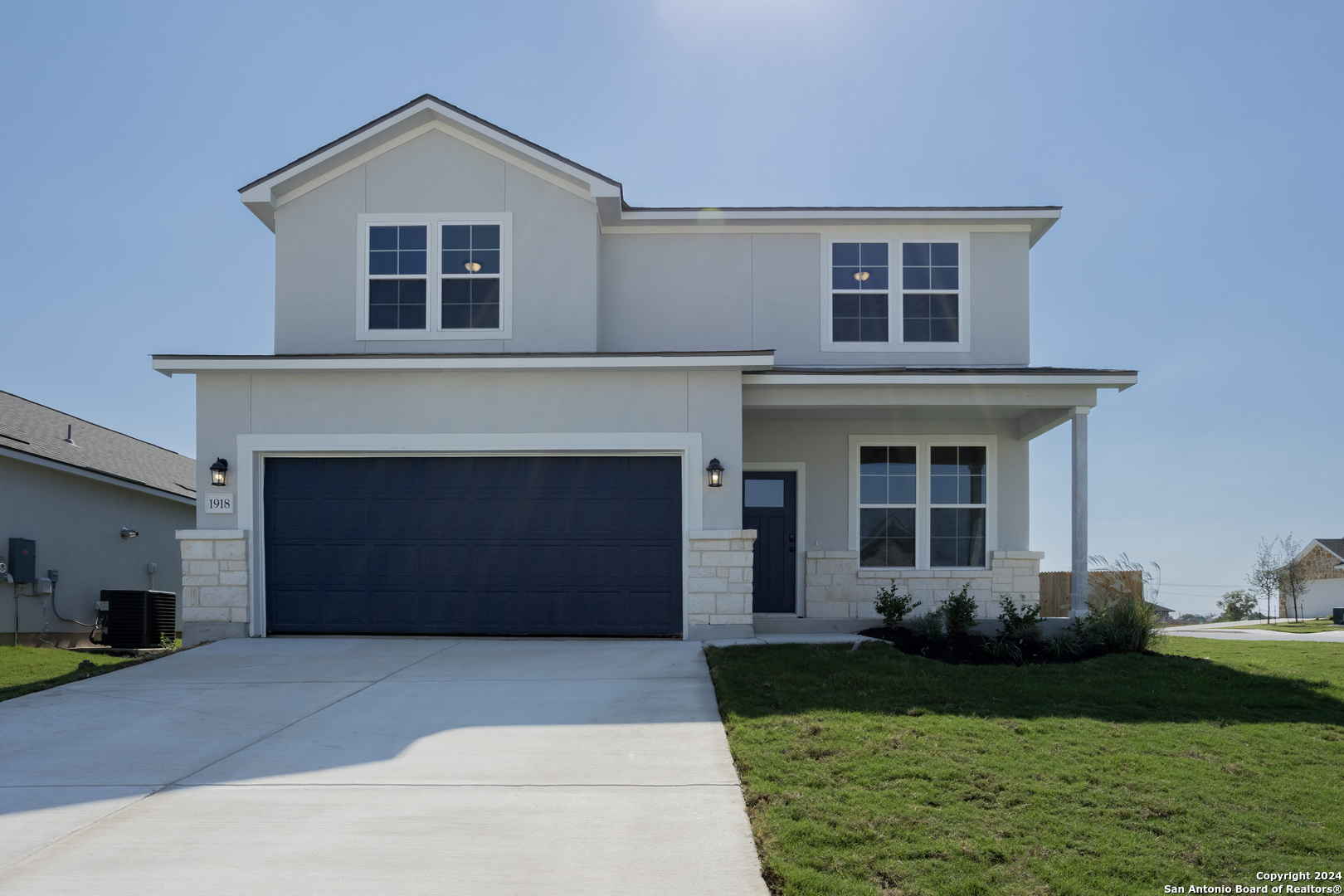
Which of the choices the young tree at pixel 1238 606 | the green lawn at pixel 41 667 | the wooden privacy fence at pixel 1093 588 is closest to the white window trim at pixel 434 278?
the green lawn at pixel 41 667

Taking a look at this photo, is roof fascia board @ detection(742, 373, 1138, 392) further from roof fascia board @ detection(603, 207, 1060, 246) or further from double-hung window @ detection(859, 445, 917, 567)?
roof fascia board @ detection(603, 207, 1060, 246)

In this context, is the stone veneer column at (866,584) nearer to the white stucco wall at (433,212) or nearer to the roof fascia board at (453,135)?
the white stucco wall at (433,212)

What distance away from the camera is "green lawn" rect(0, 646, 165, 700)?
341 inches

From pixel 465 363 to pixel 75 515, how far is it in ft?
31.8

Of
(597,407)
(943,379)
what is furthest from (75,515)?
(943,379)

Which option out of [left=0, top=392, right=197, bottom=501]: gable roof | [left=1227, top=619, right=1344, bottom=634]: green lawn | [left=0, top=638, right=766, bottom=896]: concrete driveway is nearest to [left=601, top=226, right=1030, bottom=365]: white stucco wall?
[left=0, top=638, right=766, bottom=896]: concrete driveway

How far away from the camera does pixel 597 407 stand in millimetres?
11258

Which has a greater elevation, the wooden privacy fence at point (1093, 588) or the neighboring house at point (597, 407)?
the neighboring house at point (597, 407)

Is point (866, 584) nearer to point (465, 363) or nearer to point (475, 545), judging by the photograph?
point (475, 545)

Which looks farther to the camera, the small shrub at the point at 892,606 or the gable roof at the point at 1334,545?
the gable roof at the point at 1334,545

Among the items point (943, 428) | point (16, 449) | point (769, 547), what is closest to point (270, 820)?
point (769, 547)

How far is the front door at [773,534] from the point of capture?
13.4 metres

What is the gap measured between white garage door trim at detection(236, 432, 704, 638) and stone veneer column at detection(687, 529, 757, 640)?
158 millimetres

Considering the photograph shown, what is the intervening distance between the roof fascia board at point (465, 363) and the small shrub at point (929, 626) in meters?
3.58
